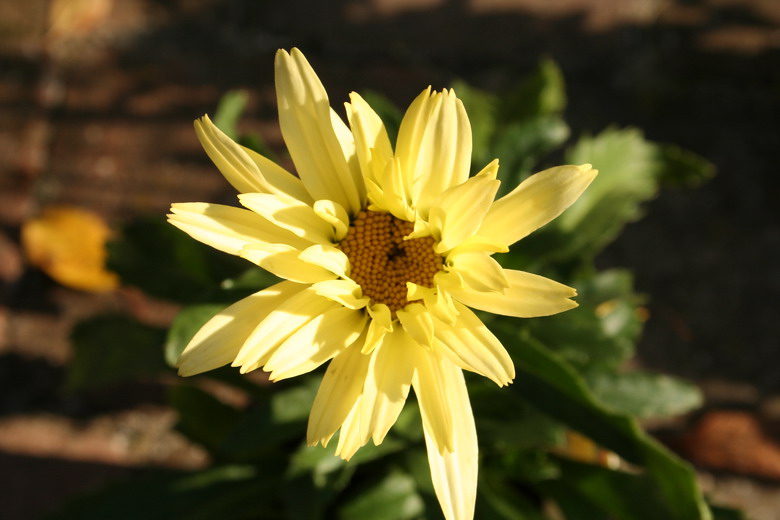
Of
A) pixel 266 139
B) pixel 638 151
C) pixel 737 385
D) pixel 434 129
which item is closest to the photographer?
pixel 434 129

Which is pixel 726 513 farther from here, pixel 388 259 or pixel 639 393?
pixel 388 259

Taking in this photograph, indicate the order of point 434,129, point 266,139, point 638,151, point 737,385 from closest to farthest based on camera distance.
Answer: point 434,129 < point 638,151 < point 737,385 < point 266,139

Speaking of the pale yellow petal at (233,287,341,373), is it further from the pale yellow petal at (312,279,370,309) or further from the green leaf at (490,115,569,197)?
the green leaf at (490,115,569,197)

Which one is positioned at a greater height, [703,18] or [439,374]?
[703,18]

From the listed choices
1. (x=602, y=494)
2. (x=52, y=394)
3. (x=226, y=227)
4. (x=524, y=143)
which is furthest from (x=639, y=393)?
(x=52, y=394)

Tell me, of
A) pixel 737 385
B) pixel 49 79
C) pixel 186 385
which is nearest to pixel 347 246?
pixel 186 385

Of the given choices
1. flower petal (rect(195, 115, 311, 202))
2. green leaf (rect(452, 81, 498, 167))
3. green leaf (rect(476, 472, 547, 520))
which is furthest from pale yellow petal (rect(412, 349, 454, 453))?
green leaf (rect(452, 81, 498, 167))

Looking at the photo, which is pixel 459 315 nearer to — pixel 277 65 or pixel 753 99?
pixel 277 65
